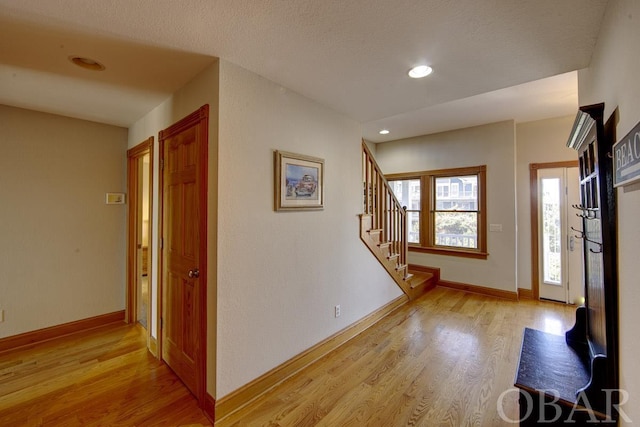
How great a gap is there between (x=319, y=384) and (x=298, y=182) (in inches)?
66.0

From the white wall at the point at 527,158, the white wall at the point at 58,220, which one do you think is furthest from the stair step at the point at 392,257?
the white wall at the point at 58,220

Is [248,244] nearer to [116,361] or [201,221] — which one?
[201,221]

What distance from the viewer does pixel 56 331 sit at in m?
2.96

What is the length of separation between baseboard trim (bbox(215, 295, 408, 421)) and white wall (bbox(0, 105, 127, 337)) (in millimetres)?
2396

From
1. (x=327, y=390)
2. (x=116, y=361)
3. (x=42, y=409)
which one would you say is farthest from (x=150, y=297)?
(x=327, y=390)

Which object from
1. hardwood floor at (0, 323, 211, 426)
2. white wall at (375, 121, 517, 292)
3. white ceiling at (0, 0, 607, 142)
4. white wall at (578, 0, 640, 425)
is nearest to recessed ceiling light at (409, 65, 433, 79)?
white ceiling at (0, 0, 607, 142)

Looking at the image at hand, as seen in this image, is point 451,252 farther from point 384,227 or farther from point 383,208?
point 383,208

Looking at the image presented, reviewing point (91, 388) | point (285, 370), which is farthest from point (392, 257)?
point (91, 388)

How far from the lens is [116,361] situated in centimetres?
254

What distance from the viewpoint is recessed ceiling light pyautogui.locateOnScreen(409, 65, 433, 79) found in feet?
6.53

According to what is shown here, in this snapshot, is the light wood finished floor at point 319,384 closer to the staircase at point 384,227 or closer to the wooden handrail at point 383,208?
the staircase at point 384,227

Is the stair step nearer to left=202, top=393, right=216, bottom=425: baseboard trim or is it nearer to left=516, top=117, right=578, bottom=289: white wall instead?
left=516, top=117, right=578, bottom=289: white wall

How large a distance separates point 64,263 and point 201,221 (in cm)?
230

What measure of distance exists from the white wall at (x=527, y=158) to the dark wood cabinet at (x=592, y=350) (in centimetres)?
296
